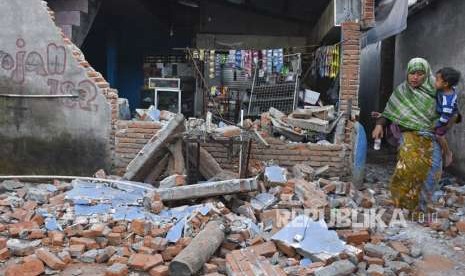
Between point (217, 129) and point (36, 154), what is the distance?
9.74 feet

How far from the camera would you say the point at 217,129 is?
21.6 ft

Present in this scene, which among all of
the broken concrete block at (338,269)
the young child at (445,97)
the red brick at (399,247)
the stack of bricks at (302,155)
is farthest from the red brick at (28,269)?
the young child at (445,97)

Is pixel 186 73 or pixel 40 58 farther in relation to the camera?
pixel 186 73

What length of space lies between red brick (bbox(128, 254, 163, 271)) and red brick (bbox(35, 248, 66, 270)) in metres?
0.65

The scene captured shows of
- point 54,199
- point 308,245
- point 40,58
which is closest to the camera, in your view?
point 308,245

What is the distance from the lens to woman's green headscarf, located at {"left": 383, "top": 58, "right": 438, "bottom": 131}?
544 centimetres

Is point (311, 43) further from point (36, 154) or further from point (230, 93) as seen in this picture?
point (36, 154)

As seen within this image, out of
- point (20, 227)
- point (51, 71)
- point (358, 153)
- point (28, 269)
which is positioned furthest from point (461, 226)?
point (51, 71)

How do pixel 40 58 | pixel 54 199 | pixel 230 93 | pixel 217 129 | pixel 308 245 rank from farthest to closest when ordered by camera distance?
pixel 230 93 < pixel 40 58 < pixel 217 129 < pixel 54 199 < pixel 308 245

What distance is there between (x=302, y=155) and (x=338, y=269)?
309 cm

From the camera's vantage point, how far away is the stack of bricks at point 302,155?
7098 mm

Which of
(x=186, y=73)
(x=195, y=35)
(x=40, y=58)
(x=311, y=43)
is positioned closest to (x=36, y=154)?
(x=40, y=58)

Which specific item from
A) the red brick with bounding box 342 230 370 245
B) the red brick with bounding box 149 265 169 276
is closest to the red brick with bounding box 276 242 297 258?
the red brick with bounding box 342 230 370 245

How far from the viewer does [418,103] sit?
18.0 feet
